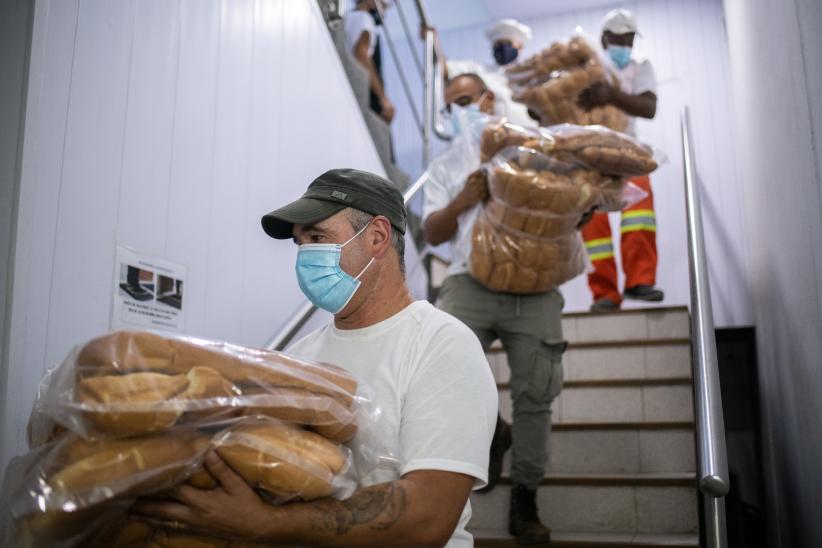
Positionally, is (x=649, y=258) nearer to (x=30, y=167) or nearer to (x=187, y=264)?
(x=187, y=264)

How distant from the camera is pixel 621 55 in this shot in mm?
3887

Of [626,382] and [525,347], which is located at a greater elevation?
[525,347]

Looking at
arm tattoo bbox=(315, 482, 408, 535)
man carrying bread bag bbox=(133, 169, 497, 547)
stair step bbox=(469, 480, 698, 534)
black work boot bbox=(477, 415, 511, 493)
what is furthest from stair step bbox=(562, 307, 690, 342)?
arm tattoo bbox=(315, 482, 408, 535)

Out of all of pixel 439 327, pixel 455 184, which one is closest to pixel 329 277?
pixel 439 327

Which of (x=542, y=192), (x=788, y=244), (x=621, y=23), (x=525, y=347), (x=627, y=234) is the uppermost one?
(x=621, y=23)

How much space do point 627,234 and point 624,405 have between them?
1314 millimetres

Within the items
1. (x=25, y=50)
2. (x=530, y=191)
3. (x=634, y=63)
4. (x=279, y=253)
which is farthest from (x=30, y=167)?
(x=634, y=63)

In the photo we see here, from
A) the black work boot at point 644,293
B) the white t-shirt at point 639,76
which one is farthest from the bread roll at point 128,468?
the black work boot at point 644,293

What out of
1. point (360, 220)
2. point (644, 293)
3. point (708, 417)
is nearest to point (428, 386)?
point (360, 220)

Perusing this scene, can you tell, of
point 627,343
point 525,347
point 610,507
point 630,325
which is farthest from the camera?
point 630,325

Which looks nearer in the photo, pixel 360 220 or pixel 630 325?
pixel 360 220

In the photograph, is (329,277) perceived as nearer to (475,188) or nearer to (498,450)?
(475,188)

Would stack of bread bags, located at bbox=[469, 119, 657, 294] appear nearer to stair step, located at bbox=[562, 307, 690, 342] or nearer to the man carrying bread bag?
the man carrying bread bag

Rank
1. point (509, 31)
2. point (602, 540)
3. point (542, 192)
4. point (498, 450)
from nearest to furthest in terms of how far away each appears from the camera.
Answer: point (542, 192), point (602, 540), point (498, 450), point (509, 31)
